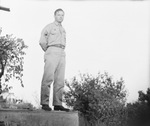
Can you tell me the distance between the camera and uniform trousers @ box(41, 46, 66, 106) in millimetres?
5410

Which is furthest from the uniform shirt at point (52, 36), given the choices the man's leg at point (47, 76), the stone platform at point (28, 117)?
the stone platform at point (28, 117)

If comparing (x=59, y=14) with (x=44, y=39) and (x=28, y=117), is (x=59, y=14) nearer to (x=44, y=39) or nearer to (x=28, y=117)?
(x=44, y=39)

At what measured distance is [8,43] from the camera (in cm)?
2005

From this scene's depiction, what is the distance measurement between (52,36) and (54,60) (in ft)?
1.61

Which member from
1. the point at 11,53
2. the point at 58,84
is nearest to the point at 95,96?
the point at 11,53

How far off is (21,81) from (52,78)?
13688 millimetres

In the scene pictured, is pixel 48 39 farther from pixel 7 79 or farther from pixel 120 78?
pixel 120 78

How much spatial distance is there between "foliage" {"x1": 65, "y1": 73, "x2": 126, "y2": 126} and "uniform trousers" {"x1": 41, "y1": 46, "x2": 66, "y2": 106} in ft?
57.6

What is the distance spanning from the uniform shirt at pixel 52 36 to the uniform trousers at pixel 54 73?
14 centimetres

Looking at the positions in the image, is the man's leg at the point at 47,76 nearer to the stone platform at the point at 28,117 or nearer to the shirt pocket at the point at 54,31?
the stone platform at the point at 28,117

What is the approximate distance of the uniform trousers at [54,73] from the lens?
541cm

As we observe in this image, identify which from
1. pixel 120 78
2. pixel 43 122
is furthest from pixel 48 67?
pixel 120 78

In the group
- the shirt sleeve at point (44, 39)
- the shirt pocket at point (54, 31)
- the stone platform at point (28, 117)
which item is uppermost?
the shirt pocket at point (54, 31)

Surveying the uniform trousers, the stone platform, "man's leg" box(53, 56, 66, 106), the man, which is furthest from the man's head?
the stone platform
